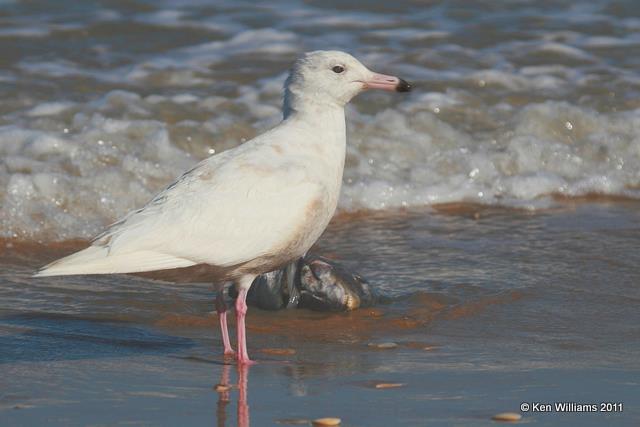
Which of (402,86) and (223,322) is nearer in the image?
(223,322)

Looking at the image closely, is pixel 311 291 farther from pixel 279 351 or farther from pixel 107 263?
pixel 107 263

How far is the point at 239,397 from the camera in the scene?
4.62 metres

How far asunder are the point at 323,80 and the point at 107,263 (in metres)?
1.40

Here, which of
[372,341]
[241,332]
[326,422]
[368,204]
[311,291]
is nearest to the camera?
[326,422]

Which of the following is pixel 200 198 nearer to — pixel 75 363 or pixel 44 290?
pixel 75 363

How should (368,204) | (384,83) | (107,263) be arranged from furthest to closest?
(368,204), (384,83), (107,263)

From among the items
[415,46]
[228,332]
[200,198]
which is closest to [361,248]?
[228,332]

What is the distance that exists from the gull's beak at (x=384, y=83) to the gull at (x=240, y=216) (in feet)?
1.06

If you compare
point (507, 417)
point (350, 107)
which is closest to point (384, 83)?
point (507, 417)

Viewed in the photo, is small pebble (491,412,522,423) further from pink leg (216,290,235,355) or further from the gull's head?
the gull's head

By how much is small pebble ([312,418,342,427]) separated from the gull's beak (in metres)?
1.96

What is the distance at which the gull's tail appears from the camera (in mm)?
4824

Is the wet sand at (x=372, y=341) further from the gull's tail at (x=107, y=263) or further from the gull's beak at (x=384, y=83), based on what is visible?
the gull's beak at (x=384, y=83)

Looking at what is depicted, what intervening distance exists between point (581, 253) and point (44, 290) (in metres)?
3.19
